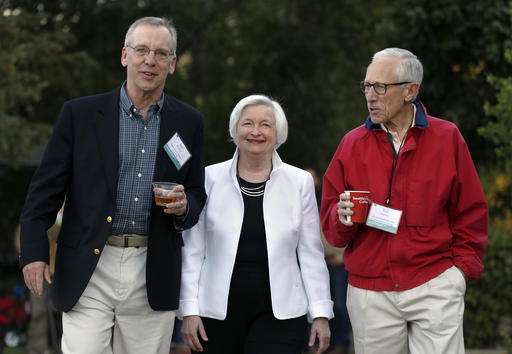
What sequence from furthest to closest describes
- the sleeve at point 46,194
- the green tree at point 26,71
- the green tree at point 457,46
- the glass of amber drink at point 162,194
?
the green tree at point 26,71
the green tree at point 457,46
the sleeve at point 46,194
the glass of amber drink at point 162,194

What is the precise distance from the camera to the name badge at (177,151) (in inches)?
225

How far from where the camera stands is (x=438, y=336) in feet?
18.3

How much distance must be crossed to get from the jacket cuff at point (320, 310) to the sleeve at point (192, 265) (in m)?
0.61

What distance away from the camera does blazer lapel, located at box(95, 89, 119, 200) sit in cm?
558

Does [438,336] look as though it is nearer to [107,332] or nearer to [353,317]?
[353,317]

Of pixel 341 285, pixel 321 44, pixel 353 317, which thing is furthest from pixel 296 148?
pixel 353 317

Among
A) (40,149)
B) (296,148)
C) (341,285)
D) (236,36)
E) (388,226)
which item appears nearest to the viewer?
(388,226)

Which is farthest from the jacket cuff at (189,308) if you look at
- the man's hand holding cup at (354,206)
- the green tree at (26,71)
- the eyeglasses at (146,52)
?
the green tree at (26,71)

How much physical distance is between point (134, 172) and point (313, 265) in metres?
1.14

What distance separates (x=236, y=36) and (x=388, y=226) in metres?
14.4

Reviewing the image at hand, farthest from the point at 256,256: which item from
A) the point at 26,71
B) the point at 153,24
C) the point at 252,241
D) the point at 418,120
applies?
the point at 26,71

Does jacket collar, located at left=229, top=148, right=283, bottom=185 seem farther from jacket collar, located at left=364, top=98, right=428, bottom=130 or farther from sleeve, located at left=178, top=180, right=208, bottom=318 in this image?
jacket collar, located at left=364, top=98, right=428, bottom=130

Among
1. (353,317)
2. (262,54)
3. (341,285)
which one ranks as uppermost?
(262,54)

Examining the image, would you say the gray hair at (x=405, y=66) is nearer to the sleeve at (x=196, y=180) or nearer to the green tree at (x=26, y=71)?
the sleeve at (x=196, y=180)
